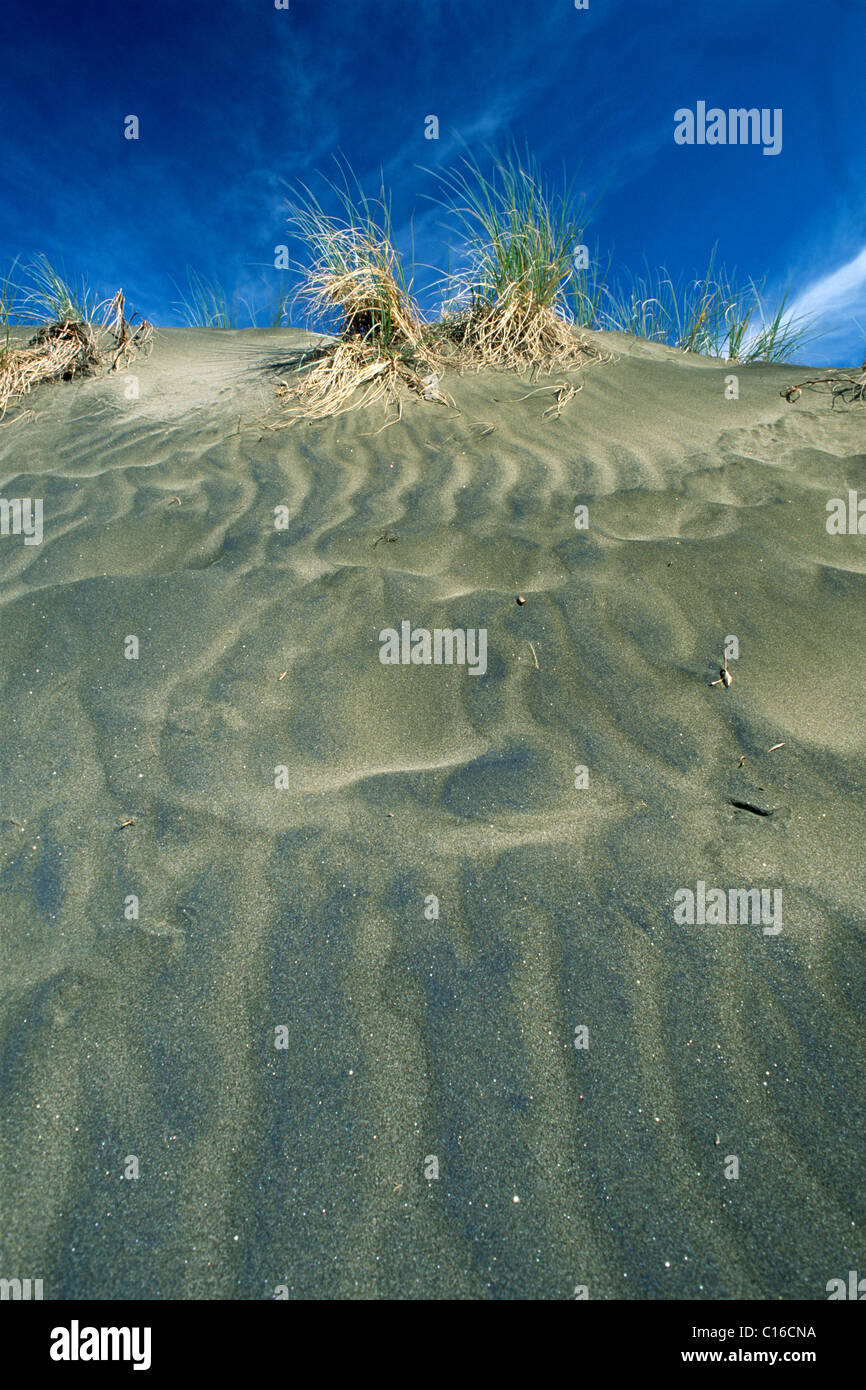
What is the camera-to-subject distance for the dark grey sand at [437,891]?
130 cm

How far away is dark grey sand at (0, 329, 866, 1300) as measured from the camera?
130cm

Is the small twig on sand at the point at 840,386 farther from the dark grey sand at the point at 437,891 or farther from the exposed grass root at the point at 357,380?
the exposed grass root at the point at 357,380

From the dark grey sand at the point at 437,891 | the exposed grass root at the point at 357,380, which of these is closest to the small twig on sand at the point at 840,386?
the dark grey sand at the point at 437,891

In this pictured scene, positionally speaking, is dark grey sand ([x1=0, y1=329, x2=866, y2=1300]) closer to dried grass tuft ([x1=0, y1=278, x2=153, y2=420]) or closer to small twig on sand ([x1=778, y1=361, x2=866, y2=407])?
small twig on sand ([x1=778, y1=361, x2=866, y2=407])

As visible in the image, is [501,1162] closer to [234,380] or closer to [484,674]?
[484,674]

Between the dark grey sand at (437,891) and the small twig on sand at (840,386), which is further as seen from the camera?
the small twig on sand at (840,386)

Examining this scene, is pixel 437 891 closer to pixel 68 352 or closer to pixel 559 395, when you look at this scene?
pixel 559 395

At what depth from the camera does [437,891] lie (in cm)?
186

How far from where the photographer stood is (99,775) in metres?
2.22

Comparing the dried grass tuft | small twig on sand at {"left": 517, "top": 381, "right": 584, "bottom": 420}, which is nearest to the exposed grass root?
small twig on sand at {"left": 517, "top": 381, "right": 584, "bottom": 420}

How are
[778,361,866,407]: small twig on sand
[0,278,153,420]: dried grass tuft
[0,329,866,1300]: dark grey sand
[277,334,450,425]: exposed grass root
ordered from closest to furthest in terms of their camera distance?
[0,329,866,1300]: dark grey sand, [778,361,866,407]: small twig on sand, [277,334,450,425]: exposed grass root, [0,278,153,420]: dried grass tuft

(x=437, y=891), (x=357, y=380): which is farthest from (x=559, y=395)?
(x=437, y=891)

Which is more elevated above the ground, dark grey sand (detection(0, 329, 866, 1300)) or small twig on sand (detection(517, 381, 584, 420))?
small twig on sand (detection(517, 381, 584, 420))
